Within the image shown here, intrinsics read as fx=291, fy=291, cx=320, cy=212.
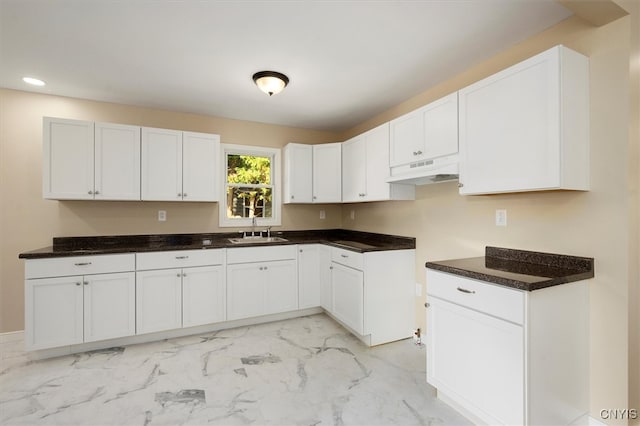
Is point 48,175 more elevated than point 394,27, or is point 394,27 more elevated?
point 394,27

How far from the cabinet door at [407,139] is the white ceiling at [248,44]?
39cm

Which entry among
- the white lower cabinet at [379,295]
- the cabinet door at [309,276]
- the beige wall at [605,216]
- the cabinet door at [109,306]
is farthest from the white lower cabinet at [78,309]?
the beige wall at [605,216]

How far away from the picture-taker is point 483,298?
5.56 feet

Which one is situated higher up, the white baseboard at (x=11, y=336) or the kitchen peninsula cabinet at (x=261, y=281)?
the kitchen peninsula cabinet at (x=261, y=281)

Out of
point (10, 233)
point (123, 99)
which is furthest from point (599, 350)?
point (10, 233)

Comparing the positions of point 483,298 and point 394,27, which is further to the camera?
point 394,27

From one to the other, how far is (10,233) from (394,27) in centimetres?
401

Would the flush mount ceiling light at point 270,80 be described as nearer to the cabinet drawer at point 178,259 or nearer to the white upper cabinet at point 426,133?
the white upper cabinet at point 426,133

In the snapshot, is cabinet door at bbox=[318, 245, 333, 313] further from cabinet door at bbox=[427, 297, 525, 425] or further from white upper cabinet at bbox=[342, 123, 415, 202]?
cabinet door at bbox=[427, 297, 525, 425]

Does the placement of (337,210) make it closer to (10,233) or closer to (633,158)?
(633,158)

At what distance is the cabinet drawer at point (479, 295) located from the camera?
5.03 feet

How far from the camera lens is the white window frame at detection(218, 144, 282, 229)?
12.6ft

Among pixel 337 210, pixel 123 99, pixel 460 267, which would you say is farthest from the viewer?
pixel 337 210

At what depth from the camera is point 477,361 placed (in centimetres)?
174
